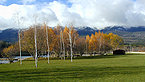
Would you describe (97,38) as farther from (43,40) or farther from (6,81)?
(6,81)

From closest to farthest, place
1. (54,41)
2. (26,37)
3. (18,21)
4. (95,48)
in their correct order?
(18,21) → (26,37) → (54,41) → (95,48)

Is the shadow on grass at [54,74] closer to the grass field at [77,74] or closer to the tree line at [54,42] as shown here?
the grass field at [77,74]

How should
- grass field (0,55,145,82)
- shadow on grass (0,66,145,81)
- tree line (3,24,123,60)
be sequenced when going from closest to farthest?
grass field (0,55,145,82)
shadow on grass (0,66,145,81)
tree line (3,24,123,60)

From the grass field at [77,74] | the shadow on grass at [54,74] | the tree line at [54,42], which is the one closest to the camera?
the grass field at [77,74]

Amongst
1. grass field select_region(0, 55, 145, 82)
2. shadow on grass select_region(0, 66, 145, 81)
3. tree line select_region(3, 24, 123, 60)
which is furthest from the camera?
tree line select_region(3, 24, 123, 60)

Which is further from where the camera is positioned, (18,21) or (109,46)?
(109,46)

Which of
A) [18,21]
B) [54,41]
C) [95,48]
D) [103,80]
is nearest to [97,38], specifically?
[95,48]

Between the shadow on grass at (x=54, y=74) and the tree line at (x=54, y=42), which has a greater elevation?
the tree line at (x=54, y=42)

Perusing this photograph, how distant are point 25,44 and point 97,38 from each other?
49.4 m

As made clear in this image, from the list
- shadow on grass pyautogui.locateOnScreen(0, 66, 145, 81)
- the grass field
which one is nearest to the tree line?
the grass field

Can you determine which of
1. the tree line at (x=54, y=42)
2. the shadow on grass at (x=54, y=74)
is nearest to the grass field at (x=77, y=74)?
the shadow on grass at (x=54, y=74)

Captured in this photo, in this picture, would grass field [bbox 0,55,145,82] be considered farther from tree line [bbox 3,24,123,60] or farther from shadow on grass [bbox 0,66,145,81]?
tree line [bbox 3,24,123,60]

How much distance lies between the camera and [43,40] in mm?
59594

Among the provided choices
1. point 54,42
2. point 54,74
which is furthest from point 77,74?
point 54,42
